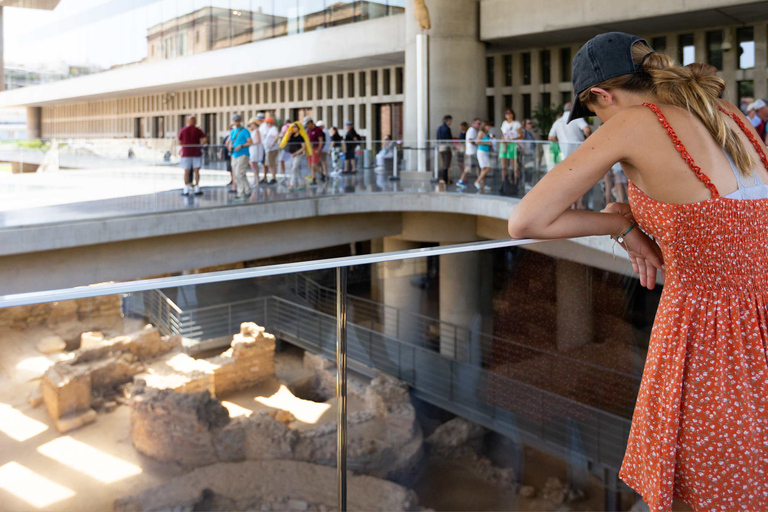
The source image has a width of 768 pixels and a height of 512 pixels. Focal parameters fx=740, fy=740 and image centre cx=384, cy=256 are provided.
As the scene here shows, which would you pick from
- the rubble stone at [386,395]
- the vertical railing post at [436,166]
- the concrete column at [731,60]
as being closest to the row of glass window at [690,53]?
the concrete column at [731,60]

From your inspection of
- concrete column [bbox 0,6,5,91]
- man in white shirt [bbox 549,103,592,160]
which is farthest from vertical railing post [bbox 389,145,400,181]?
concrete column [bbox 0,6,5,91]

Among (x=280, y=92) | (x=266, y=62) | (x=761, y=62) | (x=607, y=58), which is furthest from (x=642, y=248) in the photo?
(x=280, y=92)

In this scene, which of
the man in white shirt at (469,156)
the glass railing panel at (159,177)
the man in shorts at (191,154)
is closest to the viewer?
the glass railing panel at (159,177)

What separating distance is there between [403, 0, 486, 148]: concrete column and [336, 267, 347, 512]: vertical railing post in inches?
819

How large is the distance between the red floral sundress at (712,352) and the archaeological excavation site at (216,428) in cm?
125

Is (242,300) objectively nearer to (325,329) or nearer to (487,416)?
(325,329)

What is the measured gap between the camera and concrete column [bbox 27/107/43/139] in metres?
59.4

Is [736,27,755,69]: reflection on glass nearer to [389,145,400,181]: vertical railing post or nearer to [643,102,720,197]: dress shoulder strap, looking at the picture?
[389,145,400,181]: vertical railing post

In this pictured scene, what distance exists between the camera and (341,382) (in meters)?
2.69

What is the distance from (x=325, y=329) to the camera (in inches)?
104

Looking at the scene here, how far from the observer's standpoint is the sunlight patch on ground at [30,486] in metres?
2.13

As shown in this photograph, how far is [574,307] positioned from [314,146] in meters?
15.1

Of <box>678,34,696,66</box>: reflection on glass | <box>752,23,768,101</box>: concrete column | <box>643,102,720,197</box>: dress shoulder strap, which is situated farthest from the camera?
<box>678,34,696,66</box>: reflection on glass

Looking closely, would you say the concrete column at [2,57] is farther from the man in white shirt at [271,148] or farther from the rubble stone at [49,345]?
the rubble stone at [49,345]
